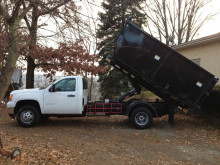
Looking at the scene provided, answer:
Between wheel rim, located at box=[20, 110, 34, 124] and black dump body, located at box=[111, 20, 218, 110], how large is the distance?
3999 millimetres

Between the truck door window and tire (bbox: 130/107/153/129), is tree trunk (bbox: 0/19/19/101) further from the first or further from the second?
tire (bbox: 130/107/153/129)

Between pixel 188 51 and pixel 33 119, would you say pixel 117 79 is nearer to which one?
pixel 188 51

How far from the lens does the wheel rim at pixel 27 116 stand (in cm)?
786

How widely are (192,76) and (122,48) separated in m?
2.86

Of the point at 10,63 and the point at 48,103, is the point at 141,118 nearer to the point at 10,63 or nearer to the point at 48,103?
the point at 48,103

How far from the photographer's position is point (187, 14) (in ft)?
83.4

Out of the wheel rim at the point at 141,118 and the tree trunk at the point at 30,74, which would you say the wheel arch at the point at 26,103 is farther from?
the tree trunk at the point at 30,74

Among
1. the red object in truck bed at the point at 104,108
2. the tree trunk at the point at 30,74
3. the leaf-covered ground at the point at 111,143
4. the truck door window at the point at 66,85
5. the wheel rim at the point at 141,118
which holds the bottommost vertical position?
the leaf-covered ground at the point at 111,143

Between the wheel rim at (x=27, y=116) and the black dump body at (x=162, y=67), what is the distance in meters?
4.00

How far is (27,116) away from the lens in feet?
25.8

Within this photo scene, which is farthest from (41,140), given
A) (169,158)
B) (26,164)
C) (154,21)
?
(154,21)

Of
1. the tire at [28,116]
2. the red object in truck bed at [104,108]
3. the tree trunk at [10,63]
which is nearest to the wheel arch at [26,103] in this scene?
the tire at [28,116]

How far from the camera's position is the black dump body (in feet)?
25.0

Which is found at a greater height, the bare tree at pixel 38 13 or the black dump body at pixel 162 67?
the bare tree at pixel 38 13
